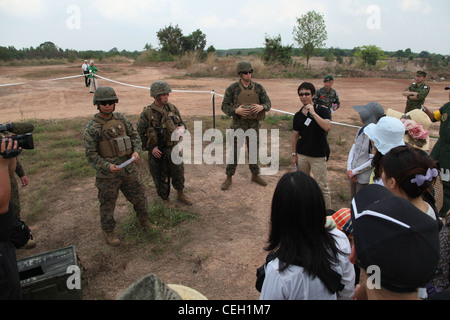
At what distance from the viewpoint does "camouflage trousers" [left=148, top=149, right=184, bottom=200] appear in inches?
179

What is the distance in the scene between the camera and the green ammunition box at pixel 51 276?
259 cm

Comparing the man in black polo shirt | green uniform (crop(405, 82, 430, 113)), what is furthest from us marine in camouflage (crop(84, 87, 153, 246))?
green uniform (crop(405, 82, 430, 113))

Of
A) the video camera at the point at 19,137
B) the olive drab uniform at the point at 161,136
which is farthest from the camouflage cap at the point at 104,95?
the video camera at the point at 19,137

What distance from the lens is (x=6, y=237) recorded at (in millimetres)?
2115

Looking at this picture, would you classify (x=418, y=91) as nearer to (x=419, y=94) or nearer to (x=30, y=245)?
(x=419, y=94)

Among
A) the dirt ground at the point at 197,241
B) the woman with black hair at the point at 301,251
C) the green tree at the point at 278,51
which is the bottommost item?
the dirt ground at the point at 197,241

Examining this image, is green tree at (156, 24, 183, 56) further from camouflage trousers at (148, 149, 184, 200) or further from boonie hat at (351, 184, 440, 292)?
boonie hat at (351, 184, 440, 292)

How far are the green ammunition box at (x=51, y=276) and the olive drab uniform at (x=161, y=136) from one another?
1.83m

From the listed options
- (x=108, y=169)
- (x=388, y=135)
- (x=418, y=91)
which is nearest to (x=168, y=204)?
(x=108, y=169)

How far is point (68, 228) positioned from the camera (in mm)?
4309

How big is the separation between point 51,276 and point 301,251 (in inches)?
91.3

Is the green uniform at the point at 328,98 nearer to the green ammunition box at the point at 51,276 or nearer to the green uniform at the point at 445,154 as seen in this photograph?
the green uniform at the point at 445,154
